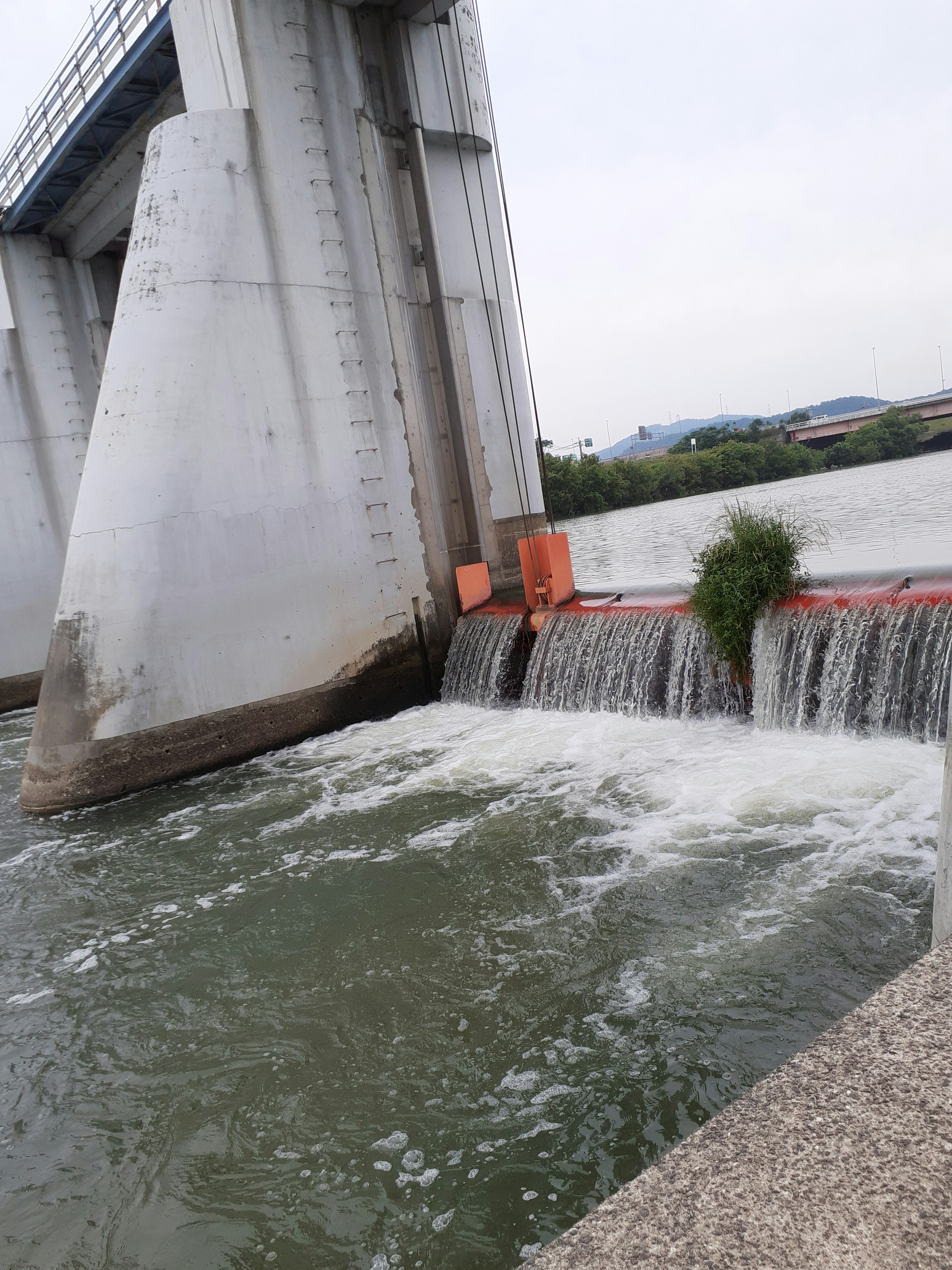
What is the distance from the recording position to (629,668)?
9.84m

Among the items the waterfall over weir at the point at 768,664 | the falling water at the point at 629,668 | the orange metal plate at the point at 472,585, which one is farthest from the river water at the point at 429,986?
the orange metal plate at the point at 472,585

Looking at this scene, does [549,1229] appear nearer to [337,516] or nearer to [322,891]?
[322,891]

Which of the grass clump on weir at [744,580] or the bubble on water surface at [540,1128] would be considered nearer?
the bubble on water surface at [540,1128]

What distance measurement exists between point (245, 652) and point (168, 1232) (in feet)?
24.7

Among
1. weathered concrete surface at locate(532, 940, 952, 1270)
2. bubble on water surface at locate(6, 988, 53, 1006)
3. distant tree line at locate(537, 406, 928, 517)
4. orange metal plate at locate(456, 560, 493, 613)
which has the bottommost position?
bubble on water surface at locate(6, 988, 53, 1006)

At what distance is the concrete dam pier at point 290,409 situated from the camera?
9695 mm

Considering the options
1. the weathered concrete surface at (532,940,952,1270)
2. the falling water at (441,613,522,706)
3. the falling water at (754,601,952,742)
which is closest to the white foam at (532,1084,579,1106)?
the weathered concrete surface at (532,940,952,1270)

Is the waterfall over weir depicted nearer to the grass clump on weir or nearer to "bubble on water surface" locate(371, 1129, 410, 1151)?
the grass clump on weir

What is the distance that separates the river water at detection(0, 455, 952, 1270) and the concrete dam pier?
2107mm

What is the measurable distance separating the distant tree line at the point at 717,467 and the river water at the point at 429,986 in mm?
45989

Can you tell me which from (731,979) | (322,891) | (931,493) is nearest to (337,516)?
(322,891)

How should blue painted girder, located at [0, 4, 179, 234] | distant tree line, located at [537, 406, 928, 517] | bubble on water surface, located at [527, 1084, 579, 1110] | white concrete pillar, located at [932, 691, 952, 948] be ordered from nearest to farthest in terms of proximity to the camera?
1. white concrete pillar, located at [932, 691, 952, 948]
2. bubble on water surface, located at [527, 1084, 579, 1110]
3. blue painted girder, located at [0, 4, 179, 234]
4. distant tree line, located at [537, 406, 928, 517]

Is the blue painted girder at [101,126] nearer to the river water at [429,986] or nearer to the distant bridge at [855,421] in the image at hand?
the river water at [429,986]

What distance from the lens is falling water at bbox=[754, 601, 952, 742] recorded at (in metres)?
7.29
